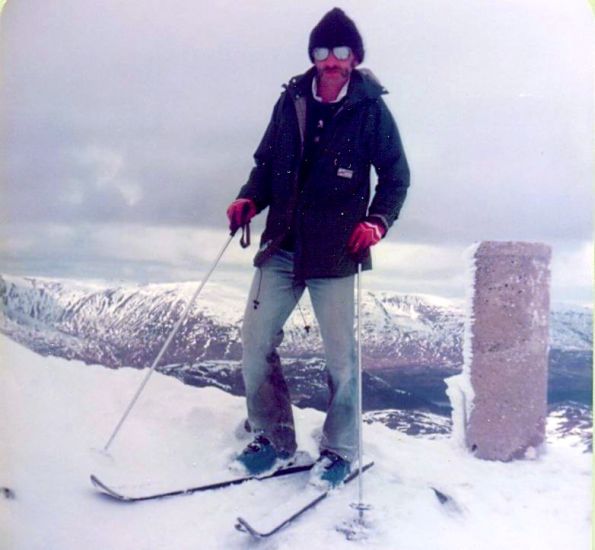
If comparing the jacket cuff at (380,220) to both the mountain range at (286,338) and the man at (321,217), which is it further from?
the mountain range at (286,338)

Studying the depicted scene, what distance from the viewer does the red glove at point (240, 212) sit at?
257cm

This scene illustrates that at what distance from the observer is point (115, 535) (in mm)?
2572

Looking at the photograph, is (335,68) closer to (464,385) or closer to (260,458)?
(464,385)

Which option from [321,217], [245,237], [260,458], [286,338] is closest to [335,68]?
[321,217]

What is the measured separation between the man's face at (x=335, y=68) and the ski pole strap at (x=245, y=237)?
0.47 meters

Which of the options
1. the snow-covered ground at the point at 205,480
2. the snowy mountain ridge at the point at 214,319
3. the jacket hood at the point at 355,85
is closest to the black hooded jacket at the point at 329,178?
the jacket hood at the point at 355,85

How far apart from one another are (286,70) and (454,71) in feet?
1.55

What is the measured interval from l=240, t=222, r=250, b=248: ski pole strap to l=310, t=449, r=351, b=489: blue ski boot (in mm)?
652

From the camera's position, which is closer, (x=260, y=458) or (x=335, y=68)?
(x=335, y=68)

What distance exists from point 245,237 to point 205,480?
2.34ft

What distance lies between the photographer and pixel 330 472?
102 inches

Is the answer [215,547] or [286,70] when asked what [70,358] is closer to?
[215,547]

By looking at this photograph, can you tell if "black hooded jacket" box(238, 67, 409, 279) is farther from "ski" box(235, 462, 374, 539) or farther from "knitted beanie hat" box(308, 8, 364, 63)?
"ski" box(235, 462, 374, 539)

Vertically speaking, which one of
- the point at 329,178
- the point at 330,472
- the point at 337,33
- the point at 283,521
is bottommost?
the point at 283,521
